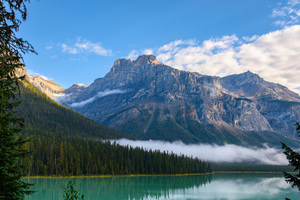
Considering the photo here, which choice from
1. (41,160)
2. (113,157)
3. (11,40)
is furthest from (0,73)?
(113,157)

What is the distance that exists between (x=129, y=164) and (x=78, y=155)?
4198cm

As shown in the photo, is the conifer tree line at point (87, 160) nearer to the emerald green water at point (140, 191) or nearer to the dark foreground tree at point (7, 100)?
the emerald green water at point (140, 191)

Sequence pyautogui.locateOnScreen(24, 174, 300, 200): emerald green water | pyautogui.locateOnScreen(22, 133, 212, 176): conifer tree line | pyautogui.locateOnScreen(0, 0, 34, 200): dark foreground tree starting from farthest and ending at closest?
pyautogui.locateOnScreen(22, 133, 212, 176): conifer tree line, pyautogui.locateOnScreen(24, 174, 300, 200): emerald green water, pyautogui.locateOnScreen(0, 0, 34, 200): dark foreground tree

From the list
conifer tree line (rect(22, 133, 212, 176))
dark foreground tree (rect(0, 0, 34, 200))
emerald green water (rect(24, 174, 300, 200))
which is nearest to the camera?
dark foreground tree (rect(0, 0, 34, 200))

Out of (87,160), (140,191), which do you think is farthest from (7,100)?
(87,160)

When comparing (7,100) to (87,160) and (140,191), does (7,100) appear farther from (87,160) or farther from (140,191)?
(87,160)

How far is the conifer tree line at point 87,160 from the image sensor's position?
469 feet

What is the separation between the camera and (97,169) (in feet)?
525

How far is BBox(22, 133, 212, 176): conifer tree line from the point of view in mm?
143000

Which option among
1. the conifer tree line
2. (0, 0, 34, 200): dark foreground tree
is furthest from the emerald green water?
(0, 0, 34, 200): dark foreground tree

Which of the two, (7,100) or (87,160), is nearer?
(7,100)

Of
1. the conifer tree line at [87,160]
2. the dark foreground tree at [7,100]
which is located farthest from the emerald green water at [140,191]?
the dark foreground tree at [7,100]

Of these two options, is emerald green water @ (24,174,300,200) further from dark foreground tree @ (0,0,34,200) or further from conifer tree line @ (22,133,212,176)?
A: dark foreground tree @ (0,0,34,200)

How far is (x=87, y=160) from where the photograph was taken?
520ft
